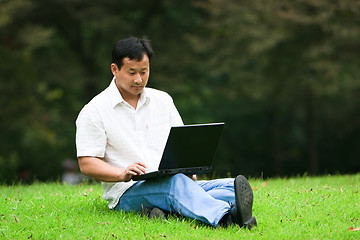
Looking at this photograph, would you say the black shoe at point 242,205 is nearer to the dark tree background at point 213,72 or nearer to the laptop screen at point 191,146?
the laptop screen at point 191,146

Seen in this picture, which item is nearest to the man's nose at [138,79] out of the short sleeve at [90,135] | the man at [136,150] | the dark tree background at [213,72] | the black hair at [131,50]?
the man at [136,150]

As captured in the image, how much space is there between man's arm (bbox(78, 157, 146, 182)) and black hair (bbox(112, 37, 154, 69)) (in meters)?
0.78

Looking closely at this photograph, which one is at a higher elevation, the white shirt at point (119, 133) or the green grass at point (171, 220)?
the white shirt at point (119, 133)

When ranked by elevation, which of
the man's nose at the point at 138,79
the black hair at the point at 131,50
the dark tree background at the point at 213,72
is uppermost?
the black hair at the point at 131,50

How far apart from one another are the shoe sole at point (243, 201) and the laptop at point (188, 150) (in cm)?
38

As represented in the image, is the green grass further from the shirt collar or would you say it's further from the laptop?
the shirt collar

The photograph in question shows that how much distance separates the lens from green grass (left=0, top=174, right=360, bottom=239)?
411cm

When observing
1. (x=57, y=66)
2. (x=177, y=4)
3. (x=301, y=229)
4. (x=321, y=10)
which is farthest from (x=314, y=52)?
(x=301, y=229)

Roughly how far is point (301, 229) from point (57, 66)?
13836 millimetres

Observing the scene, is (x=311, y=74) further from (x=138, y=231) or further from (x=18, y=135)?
(x=138, y=231)

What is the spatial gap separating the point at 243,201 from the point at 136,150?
0.97m

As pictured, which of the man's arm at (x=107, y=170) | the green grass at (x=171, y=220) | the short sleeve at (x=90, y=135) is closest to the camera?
the green grass at (x=171, y=220)

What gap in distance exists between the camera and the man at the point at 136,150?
14.1 feet

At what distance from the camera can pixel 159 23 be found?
744 inches
